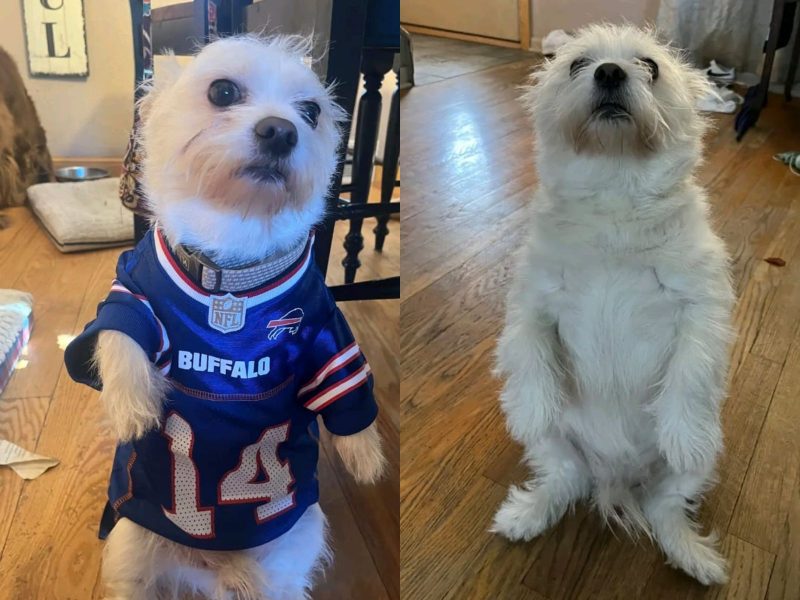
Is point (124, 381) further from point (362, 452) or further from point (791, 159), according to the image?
point (791, 159)

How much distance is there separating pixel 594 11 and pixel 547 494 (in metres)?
2.49

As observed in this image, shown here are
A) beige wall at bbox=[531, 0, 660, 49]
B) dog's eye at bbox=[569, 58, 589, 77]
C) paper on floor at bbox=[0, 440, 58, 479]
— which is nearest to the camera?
paper on floor at bbox=[0, 440, 58, 479]

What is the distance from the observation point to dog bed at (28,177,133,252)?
94 centimetres

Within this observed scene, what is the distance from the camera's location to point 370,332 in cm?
141

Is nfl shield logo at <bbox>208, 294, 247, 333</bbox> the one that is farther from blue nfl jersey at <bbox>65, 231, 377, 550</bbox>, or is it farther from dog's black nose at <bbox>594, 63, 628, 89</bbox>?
dog's black nose at <bbox>594, 63, 628, 89</bbox>

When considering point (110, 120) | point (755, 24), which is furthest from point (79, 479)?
point (755, 24)

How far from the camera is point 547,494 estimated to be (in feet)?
3.45

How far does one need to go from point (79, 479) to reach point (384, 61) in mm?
980

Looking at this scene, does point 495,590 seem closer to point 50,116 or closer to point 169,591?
point 169,591

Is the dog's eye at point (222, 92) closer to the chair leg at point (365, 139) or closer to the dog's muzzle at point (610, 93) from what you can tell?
the dog's muzzle at point (610, 93)

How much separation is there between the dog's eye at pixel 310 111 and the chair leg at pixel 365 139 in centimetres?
63

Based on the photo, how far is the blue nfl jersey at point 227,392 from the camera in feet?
2.32

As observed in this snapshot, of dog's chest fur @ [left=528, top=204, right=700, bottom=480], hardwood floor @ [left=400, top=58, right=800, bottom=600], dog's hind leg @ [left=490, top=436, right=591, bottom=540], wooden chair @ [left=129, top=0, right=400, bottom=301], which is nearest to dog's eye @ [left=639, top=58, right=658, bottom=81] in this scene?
dog's chest fur @ [left=528, top=204, right=700, bottom=480]

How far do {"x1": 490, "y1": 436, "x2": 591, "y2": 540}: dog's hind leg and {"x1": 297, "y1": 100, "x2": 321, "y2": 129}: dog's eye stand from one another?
0.58 meters
